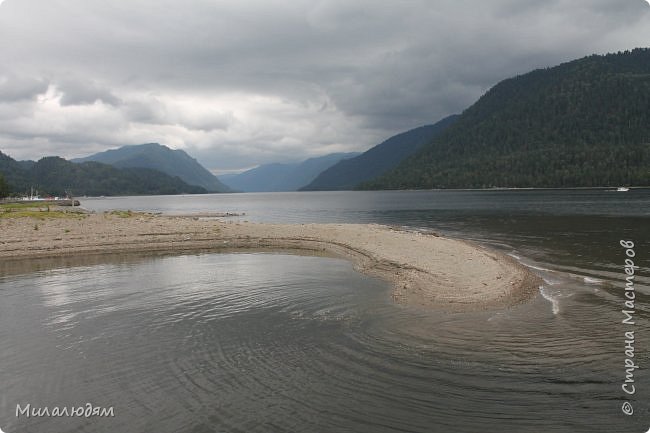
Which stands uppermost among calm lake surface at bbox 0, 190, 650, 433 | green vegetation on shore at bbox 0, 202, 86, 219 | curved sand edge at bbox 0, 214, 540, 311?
green vegetation on shore at bbox 0, 202, 86, 219

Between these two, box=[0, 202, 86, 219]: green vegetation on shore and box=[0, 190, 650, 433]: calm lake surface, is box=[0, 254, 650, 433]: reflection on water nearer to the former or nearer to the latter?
box=[0, 190, 650, 433]: calm lake surface

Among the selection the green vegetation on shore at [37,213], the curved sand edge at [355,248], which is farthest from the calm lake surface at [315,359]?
the green vegetation on shore at [37,213]

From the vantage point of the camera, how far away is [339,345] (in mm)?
14117

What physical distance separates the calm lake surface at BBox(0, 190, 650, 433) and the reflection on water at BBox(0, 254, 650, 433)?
5 cm

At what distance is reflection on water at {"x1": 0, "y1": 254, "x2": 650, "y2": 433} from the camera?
31.8ft

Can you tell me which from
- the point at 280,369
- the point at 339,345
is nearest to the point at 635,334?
the point at 339,345

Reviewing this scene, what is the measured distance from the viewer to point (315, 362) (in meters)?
12.8

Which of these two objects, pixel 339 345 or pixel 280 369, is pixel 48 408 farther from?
pixel 339 345

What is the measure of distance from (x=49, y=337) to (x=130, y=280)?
432 inches

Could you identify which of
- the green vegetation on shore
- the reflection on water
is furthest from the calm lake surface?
the green vegetation on shore

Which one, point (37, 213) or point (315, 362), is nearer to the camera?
point (315, 362)

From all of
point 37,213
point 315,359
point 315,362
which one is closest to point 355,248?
point 315,359

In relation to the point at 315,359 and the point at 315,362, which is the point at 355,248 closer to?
the point at 315,359

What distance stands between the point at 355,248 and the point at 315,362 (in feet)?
76.5
